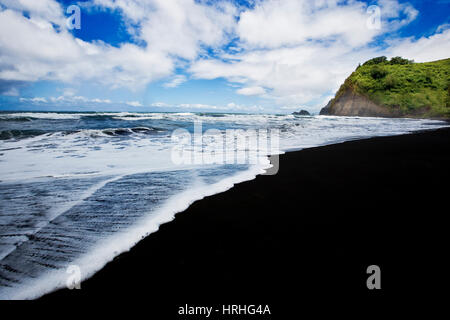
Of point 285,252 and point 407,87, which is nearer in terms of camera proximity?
point 285,252

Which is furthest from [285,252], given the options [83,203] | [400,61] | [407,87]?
[400,61]

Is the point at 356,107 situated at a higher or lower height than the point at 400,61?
lower

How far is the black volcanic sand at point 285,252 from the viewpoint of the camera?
117 centimetres

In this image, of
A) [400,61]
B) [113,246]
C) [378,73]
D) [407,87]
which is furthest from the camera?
[400,61]

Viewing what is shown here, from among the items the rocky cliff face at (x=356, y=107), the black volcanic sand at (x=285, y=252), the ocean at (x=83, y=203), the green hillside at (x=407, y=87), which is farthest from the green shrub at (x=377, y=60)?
the black volcanic sand at (x=285, y=252)

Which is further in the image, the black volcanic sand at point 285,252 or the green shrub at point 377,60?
the green shrub at point 377,60

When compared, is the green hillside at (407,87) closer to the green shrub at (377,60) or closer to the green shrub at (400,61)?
the green shrub at (400,61)

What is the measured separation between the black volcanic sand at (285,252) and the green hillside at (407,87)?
4185 centimetres

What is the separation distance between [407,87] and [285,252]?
174 ft

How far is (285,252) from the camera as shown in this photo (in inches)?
59.7

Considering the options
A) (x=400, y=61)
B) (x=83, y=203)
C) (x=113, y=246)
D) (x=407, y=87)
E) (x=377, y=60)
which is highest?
(x=377, y=60)

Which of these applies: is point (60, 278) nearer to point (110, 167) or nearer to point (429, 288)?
point (429, 288)

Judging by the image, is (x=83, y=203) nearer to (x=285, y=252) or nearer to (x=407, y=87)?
(x=285, y=252)

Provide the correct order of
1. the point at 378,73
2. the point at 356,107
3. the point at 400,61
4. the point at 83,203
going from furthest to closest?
the point at 400,61, the point at 356,107, the point at 378,73, the point at 83,203
